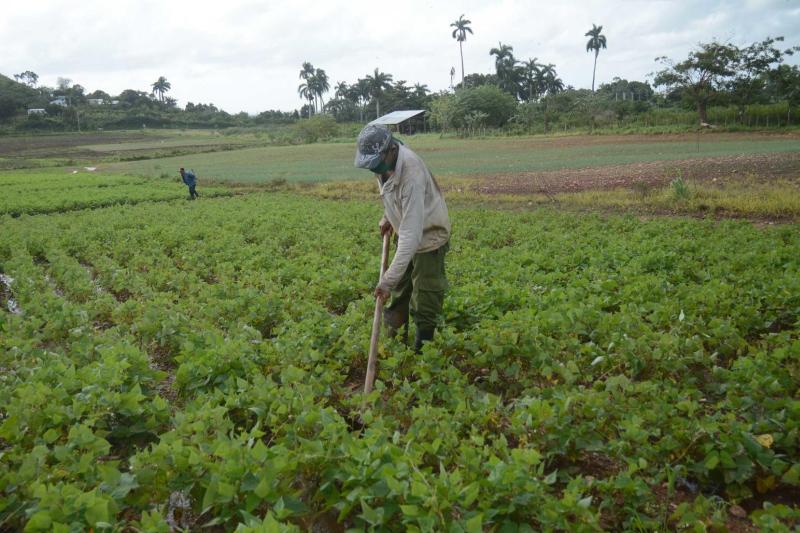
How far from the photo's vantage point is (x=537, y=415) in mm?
3363

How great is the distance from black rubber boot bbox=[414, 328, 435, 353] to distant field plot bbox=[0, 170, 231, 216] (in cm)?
1873

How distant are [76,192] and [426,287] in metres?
22.3

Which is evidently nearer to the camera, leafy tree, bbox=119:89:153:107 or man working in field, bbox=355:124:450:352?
man working in field, bbox=355:124:450:352

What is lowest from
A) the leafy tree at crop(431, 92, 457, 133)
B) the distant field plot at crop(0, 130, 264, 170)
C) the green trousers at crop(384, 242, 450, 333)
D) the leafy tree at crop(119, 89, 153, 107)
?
the green trousers at crop(384, 242, 450, 333)

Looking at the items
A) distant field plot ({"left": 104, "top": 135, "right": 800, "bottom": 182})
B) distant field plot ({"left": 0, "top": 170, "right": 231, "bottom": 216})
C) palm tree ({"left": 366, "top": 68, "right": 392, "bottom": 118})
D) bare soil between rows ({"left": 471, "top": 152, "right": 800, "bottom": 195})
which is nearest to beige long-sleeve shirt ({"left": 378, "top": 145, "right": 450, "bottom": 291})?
bare soil between rows ({"left": 471, "top": 152, "right": 800, "bottom": 195})

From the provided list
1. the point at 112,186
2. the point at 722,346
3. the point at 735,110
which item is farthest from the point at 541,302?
the point at 735,110

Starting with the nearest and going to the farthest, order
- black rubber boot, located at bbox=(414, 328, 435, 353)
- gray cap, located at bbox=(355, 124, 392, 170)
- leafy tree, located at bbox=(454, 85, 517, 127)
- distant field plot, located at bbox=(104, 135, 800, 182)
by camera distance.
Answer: gray cap, located at bbox=(355, 124, 392, 170)
black rubber boot, located at bbox=(414, 328, 435, 353)
distant field plot, located at bbox=(104, 135, 800, 182)
leafy tree, located at bbox=(454, 85, 517, 127)

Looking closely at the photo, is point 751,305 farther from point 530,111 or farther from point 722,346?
point 530,111

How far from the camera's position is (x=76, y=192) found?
72.9 feet

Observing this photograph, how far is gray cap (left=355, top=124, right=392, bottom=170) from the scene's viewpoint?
4.07 metres

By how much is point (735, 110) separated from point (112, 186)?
42024 millimetres

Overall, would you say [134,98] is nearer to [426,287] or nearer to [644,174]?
[644,174]

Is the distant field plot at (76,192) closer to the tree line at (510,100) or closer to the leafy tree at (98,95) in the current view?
the tree line at (510,100)

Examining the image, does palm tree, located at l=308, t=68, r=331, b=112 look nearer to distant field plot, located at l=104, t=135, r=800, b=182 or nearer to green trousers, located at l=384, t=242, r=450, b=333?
distant field plot, located at l=104, t=135, r=800, b=182
